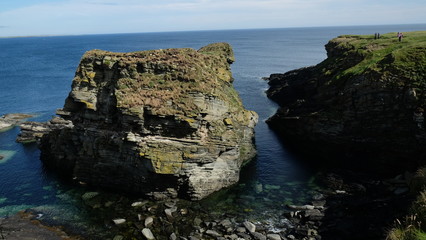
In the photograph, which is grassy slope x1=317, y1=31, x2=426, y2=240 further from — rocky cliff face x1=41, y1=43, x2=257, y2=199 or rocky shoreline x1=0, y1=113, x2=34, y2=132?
rocky shoreline x1=0, y1=113, x2=34, y2=132

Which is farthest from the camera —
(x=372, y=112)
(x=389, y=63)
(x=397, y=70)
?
(x=389, y=63)

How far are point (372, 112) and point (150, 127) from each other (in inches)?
1158

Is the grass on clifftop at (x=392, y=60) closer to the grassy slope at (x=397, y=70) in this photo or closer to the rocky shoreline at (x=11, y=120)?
the grassy slope at (x=397, y=70)

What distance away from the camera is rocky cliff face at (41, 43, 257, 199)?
3584cm

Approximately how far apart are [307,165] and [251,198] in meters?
13.6

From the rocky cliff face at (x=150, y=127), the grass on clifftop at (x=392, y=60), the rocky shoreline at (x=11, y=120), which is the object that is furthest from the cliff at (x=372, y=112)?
the rocky shoreline at (x=11, y=120)

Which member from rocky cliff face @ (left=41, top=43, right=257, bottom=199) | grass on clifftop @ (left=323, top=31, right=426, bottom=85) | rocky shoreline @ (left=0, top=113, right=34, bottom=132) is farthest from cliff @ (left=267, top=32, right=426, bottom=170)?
rocky shoreline @ (left=0, top=113, right=34, bottom=132)

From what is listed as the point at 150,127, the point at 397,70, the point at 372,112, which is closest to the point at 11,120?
the point at 150,127

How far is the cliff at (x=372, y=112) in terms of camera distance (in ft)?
132

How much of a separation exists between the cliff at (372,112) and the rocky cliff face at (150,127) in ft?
49.8

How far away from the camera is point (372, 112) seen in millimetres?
43031

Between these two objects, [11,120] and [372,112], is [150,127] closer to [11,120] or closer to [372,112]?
[372,112]

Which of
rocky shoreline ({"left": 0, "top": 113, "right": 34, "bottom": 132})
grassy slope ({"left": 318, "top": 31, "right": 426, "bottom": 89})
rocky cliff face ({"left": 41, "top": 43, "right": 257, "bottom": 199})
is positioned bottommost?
rocky shoreline ({"left": 0, "top": 113, "right": 34, "bottom": 132})

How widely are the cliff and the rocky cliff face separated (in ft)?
49.8
